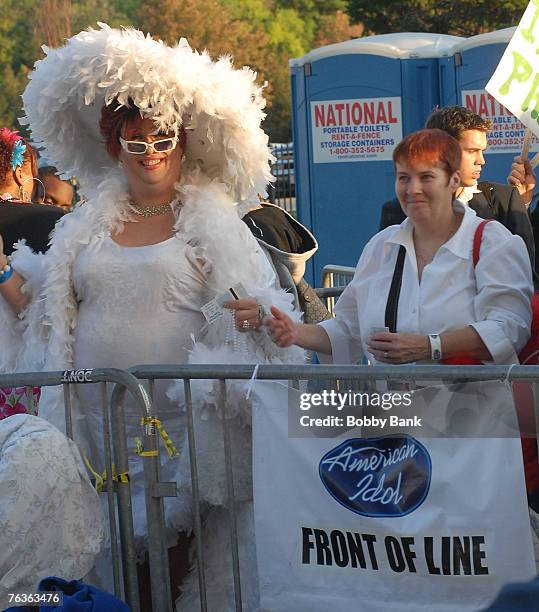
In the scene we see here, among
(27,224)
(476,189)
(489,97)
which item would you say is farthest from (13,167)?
(489,97)

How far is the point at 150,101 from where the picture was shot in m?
4.11

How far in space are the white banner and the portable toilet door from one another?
6.10 meters

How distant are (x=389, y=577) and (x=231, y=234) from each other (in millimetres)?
1282

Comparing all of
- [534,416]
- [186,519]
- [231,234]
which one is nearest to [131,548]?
[186,519]

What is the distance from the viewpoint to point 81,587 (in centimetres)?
344

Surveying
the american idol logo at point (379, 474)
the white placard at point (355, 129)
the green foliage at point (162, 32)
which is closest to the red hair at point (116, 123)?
the american idol logo at point (379, 474)

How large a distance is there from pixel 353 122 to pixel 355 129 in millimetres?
59

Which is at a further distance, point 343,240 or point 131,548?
point 343,240

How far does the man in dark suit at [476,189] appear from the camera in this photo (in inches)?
192

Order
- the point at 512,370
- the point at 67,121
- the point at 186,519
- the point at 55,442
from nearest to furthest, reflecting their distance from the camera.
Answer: the point at 512,370, the point at 55,442, the point at 186,519, the point at 67,121

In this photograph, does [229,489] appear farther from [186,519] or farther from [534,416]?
[534,416]

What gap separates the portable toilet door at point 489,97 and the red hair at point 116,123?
5.42 meters

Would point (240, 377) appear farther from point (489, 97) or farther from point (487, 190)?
point (489, 97)

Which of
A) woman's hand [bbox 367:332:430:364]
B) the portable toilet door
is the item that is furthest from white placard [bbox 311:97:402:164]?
woman's hand [bbox 367:332:430:364]
